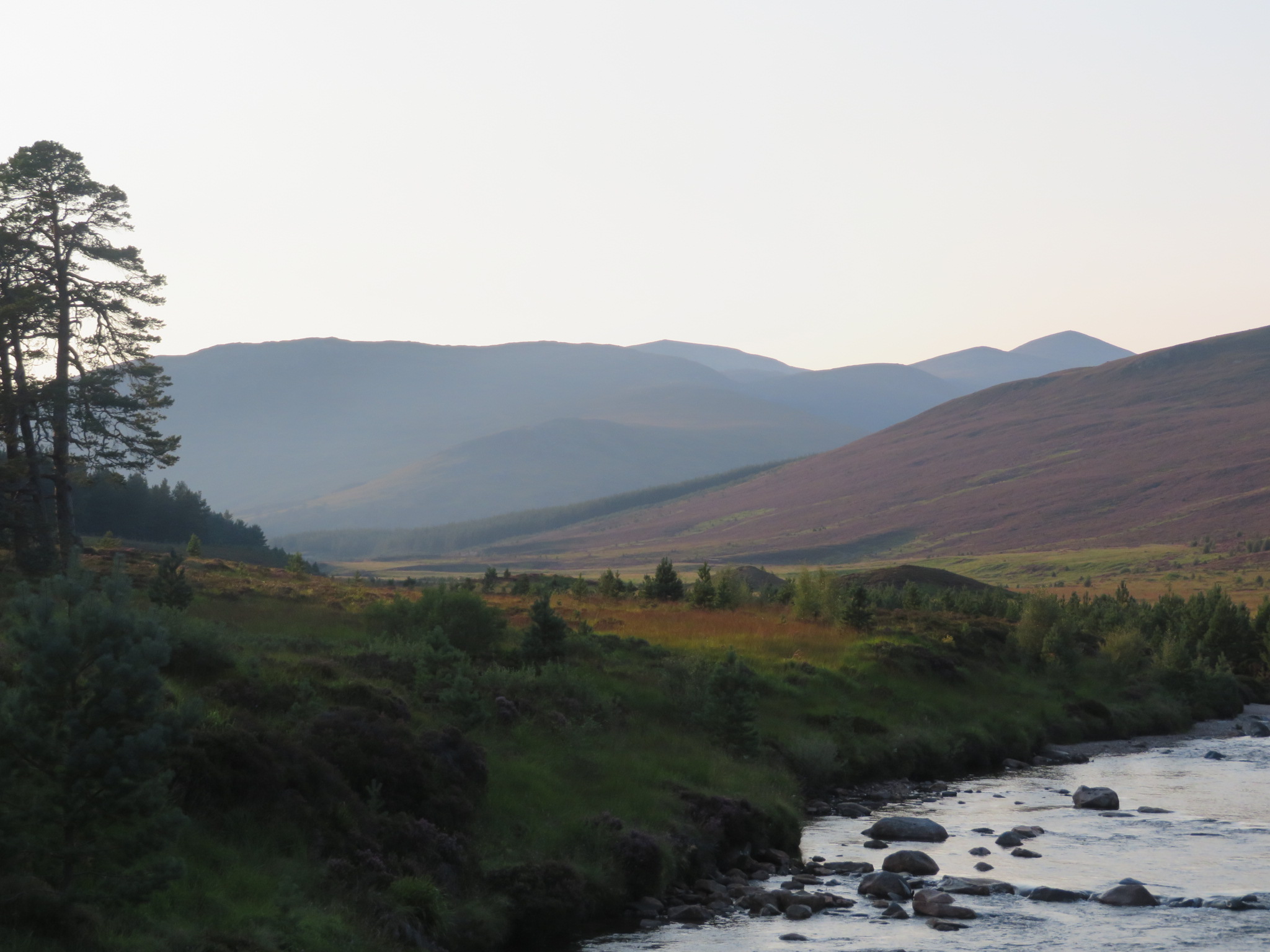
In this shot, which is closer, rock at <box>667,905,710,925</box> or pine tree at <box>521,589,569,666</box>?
rock at <box>667,905,710,925</box>

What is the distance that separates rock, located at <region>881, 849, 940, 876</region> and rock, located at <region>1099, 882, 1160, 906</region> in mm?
3219

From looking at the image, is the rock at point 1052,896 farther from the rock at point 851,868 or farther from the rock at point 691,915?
the rock at point 691,915

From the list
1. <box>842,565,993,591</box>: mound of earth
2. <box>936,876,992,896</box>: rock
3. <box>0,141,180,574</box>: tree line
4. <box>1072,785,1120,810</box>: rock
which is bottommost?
<box>842,565,993,591</box>: mound of earth

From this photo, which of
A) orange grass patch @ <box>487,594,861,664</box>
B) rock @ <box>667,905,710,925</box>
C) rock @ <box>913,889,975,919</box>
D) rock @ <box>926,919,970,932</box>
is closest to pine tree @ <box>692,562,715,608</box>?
orange grass patch @ <box>487,594,861,664</box>

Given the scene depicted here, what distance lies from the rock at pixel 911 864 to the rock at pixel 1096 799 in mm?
8800

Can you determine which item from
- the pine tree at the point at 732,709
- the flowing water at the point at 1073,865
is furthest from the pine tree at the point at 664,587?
the pine tree at the point at 732,709

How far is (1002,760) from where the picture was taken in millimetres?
37750

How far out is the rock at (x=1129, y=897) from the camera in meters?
19.6

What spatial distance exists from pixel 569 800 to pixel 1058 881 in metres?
9.59

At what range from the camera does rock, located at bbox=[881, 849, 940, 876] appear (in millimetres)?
21766

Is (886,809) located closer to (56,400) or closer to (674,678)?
(674,678)

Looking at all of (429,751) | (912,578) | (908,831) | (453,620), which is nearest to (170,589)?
(453,620)

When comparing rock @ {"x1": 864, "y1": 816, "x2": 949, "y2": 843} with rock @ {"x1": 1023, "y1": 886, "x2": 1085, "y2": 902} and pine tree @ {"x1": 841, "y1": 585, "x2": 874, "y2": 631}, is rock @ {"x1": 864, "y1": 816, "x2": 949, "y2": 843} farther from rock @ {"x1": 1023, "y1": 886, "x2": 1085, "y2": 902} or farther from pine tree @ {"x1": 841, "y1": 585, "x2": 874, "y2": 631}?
pine tree @ {"x1": 841, "y1": 585, "x2": 874, "y2": 631}

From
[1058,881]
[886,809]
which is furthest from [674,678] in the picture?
[1058,881]
